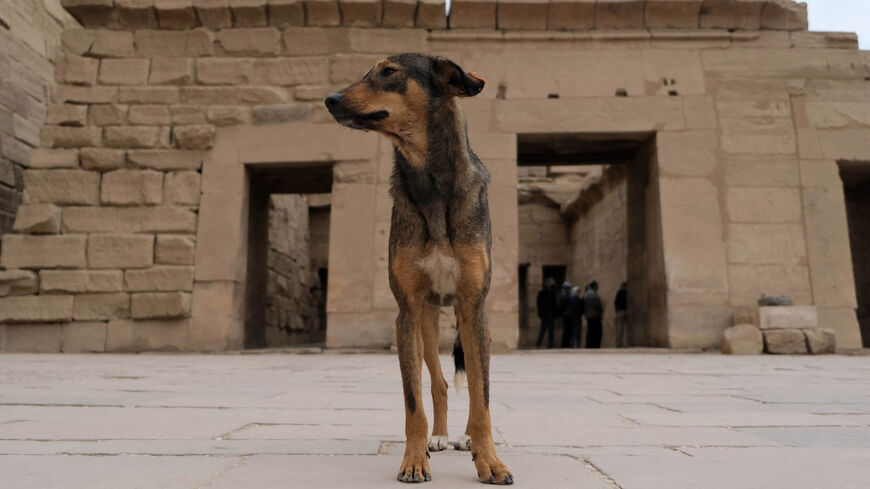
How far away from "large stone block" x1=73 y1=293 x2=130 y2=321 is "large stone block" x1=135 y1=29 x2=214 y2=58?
340cm

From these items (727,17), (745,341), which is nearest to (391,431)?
(745,341)

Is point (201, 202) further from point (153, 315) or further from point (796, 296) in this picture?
point (796, 296)

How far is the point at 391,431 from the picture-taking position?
2396 mm

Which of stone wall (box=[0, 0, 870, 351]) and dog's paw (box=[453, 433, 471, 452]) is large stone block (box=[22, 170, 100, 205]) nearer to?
stone wall (box=[0, 0, 870, 351])

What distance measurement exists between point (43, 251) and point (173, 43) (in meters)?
3.28

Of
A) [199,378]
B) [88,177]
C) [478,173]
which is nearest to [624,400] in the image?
[478,173]

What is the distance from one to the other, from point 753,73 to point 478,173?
7.78 meters

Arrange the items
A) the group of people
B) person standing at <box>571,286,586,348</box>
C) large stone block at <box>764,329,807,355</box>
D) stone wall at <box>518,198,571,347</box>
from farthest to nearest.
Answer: stone wall at <box>518,198,571,347</box>
person standing at <box>571,286,586,348</box>
the group of people
large stone block at <box>764,329,807,355</box>

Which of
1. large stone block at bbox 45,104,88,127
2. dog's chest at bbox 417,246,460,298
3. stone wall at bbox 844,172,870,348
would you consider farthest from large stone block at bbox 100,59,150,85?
stone wall at bbox 844,172,870,348

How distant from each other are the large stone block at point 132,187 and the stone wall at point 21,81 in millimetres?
1297

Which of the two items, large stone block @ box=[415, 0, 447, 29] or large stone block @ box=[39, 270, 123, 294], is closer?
large stone block @ box=[39, 270, 123, 294]

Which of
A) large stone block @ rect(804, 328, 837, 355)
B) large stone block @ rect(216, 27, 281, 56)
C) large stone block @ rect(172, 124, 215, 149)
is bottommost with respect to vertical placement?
large stone block @ rect(804, 328, 837, 355)

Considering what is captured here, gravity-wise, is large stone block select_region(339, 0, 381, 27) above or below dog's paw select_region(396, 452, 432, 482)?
above

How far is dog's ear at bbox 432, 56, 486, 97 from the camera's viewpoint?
76.2 inches
